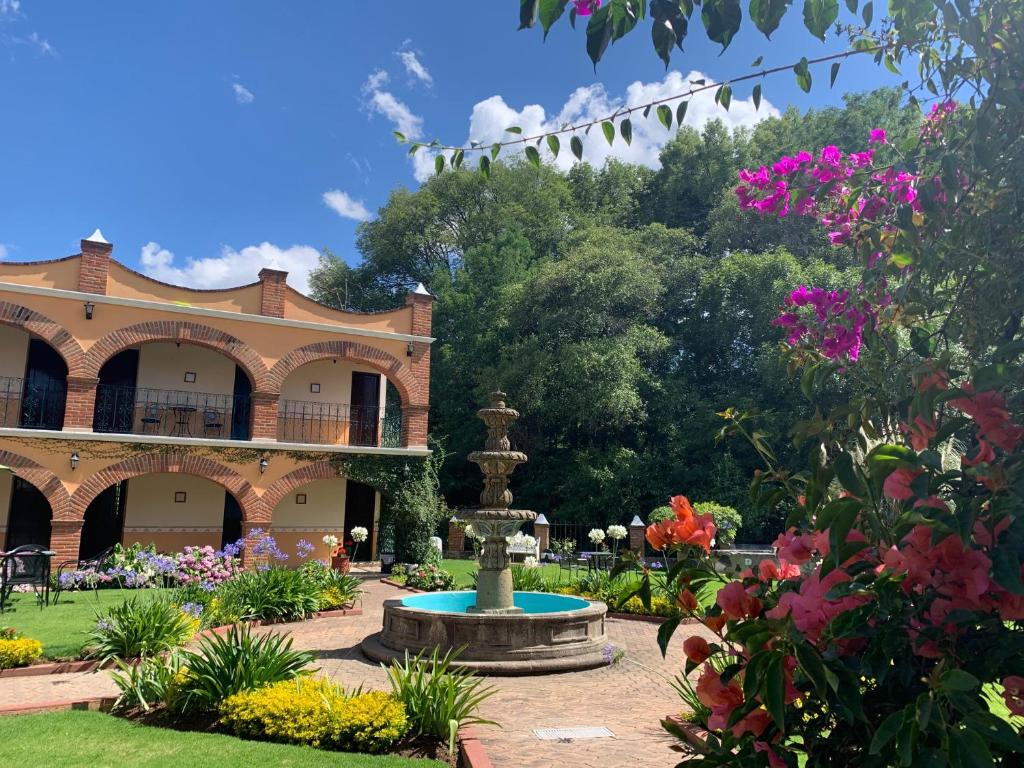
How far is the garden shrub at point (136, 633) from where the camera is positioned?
321 inches

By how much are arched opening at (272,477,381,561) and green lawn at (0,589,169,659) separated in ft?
20.6

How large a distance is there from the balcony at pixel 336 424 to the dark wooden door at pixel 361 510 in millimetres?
1577

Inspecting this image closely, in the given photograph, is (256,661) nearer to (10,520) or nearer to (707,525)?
(707,525)

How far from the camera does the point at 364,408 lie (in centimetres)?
2194

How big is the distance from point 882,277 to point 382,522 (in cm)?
1857

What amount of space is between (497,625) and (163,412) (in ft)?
45.0

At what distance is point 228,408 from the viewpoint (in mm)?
19984

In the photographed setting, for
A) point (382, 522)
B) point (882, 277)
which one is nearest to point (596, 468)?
point (382, 522)

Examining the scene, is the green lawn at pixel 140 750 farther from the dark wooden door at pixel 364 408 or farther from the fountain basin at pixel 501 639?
the dark wooden door at pixel 364 408

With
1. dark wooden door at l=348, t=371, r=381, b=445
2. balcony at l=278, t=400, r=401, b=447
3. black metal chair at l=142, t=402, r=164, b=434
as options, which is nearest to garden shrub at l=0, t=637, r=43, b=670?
black metal chair at l=142, t=402, r=164, b=434

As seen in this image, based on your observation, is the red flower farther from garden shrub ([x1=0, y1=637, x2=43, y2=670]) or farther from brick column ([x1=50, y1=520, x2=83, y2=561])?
brick column ([x1=50, y1=520, x2=83, y2=561])

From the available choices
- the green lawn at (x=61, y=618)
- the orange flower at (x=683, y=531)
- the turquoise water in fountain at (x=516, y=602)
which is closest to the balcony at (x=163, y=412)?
the green lawn at (x=61, y=618)

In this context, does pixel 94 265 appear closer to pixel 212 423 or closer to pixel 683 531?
pixel 212 423

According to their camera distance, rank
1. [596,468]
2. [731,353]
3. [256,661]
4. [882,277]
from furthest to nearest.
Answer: [731,353], [596,468], [256,661], [882,277]
